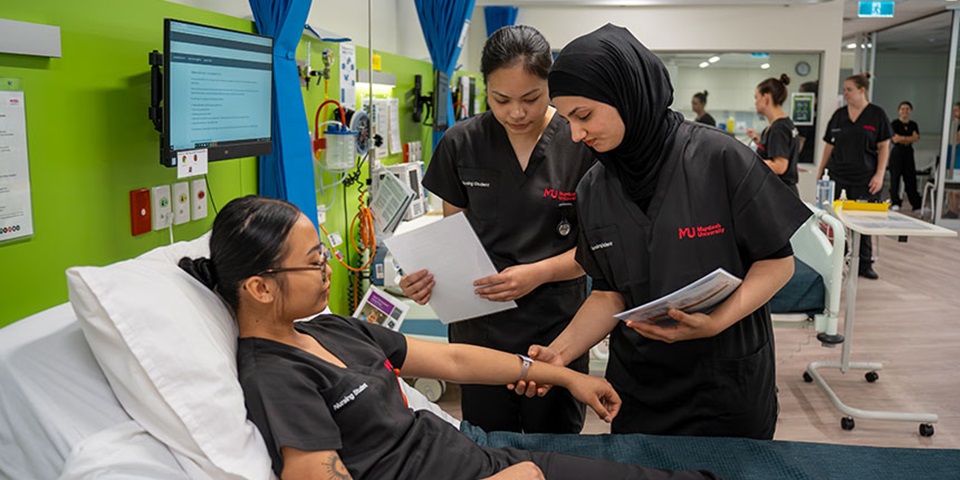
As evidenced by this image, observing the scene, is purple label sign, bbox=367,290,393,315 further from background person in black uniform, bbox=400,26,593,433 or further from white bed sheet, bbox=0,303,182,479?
white bed sheet, bbox=0,303,182,479

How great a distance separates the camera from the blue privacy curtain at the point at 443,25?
5.12 metres

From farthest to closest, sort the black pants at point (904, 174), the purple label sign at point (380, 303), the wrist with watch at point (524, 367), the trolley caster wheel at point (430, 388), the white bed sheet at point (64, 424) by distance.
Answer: the black pants at point (904, 174) → the trolley caster wheel at point (430, 388) → the purple label sign at point (380, 303) → the wrist with watch at point (524, 367) → the white bed sheet at point (64, 424)

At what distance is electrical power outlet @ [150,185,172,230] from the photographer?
2.15m

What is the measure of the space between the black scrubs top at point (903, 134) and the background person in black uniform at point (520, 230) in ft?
31.3

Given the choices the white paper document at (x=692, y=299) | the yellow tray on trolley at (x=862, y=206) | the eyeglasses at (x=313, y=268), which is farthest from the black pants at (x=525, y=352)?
the yellow tray on trolley at (x=862, y=206)

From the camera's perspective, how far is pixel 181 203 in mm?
2307

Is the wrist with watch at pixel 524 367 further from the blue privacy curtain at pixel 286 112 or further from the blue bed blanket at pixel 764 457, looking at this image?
the blue privacy curtain at pixel 286 112

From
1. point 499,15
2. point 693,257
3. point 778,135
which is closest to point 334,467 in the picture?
point 693,257

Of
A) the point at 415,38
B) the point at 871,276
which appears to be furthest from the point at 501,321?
the point at 871,276

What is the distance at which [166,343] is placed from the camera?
1353 millimetres

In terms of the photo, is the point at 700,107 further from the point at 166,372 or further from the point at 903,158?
the point at 166,372

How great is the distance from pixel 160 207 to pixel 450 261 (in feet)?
2.75

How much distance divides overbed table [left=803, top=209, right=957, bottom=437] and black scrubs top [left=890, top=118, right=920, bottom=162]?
6500 millimetres

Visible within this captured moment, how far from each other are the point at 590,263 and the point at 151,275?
97cm
